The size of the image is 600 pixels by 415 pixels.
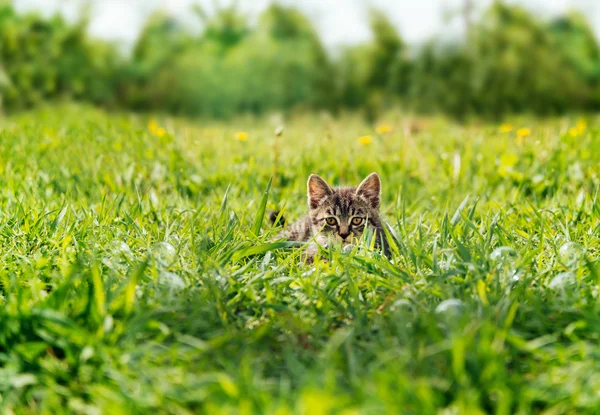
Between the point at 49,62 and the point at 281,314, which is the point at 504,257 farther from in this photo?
the point at 49,62

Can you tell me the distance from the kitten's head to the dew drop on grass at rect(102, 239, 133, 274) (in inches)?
39.2

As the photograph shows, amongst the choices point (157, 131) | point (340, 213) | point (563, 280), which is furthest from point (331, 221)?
point (157, 131)

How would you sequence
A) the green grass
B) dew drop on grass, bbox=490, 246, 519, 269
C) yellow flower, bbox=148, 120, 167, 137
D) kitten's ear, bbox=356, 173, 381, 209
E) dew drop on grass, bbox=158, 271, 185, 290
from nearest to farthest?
1. the green grass
2. dew drop on grass, bbox=158, 271, 185, 290
3. dew drop on grass, bbox=490, 246, 519, 269
4. kitten's ear, bbox=356, 173, 381, 209
5. yellow flower, bbox=148, 120, 167, 137

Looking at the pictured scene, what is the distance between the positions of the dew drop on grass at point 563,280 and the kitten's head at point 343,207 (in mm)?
1037

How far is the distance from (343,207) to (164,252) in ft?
3.53

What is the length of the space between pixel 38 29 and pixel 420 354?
9.63 meters

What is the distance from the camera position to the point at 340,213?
10.5ft

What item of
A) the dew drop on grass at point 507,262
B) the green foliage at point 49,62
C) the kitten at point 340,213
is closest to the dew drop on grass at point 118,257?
the kitten at point 340,213

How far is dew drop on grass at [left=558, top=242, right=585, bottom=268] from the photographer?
8.09ft

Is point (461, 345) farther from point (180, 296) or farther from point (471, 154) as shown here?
point (471, 154)

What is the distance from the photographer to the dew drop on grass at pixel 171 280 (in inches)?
85.3

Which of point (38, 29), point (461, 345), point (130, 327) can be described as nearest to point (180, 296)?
point (130, 327)

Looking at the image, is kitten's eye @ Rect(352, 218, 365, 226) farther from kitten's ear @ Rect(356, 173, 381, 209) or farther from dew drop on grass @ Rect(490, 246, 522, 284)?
dew drop on grass @ Rect(490, 246, 522, 284)

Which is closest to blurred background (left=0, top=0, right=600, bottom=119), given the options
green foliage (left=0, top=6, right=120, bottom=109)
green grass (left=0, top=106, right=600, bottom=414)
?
green foliage (left=0, top=6, right=120, bottom=109)
